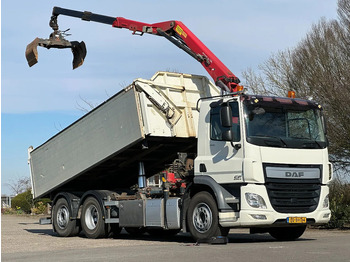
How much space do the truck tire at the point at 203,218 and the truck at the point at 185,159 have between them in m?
0.02

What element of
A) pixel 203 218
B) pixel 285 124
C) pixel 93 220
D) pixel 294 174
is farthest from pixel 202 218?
pixel 93 220

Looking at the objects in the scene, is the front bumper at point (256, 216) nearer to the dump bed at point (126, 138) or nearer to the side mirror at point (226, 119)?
the side mirror at point (226, 119)

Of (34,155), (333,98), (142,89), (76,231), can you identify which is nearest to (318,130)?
(142,89)

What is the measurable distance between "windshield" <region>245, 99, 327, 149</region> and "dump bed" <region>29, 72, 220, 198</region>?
2097 mm

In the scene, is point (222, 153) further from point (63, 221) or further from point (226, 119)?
point (63, 221)

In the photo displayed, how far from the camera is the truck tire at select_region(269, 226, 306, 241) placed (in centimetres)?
1379

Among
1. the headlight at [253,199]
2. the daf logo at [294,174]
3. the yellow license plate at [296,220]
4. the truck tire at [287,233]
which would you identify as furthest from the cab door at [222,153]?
the truck tire at [287,233]

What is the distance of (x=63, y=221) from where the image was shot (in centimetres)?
1691

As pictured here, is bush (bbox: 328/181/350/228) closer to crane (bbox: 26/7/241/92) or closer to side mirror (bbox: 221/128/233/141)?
crane (bbox: 26/7/241/92)

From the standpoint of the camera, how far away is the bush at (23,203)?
35062 millimetres

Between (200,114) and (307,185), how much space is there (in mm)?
2585

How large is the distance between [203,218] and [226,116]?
2.18 meters

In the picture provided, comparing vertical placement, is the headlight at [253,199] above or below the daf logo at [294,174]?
below

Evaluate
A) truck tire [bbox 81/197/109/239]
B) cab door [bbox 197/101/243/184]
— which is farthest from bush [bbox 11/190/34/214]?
cab door [bbox 197/101/243/184]
